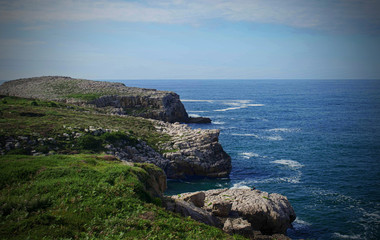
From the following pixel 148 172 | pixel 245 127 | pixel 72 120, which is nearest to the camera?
pixel 148 172

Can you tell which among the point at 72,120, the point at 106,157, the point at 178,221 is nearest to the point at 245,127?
the point at 72,120

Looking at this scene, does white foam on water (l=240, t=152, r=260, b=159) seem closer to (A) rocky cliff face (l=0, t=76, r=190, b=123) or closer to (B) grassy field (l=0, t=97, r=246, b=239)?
(A) rocky cliff face (l=0, t=76, r=190, b=123)

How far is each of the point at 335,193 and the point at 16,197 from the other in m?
36.9

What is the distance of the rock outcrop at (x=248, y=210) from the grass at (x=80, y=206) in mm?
5606

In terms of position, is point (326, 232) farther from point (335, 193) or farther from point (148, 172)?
point (148, 172)

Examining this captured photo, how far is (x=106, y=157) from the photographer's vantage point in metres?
23.8

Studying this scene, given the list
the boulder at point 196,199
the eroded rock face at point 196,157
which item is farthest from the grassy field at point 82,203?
the eroded rock face at point 196,157

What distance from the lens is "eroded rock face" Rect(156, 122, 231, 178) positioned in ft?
141

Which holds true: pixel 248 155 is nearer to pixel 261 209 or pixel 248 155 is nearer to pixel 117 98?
pixel 261 209

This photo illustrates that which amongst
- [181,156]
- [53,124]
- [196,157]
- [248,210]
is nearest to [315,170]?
[196,157]

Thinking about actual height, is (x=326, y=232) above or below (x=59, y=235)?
below

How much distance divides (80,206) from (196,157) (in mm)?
29588

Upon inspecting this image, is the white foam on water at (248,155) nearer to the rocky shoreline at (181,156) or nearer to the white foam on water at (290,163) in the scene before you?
the white foam on water at (290,163)

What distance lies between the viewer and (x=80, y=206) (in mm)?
14906
